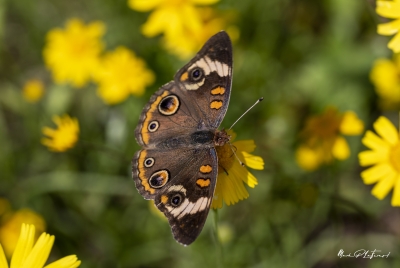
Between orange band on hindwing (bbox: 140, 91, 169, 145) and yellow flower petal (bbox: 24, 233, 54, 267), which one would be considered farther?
orange band on hindwing (bbox: 140, 91, 169, 145)

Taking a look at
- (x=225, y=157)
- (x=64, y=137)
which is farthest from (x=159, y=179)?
(x=64, y=137)

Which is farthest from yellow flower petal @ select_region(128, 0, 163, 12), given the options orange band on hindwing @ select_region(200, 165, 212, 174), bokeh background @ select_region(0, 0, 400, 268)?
orange band on hindwing @ select_region(200, 165, 212, 174)

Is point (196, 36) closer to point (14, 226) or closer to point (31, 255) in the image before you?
point (14, 226)

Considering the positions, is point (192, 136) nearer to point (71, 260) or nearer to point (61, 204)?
point (71, 260)

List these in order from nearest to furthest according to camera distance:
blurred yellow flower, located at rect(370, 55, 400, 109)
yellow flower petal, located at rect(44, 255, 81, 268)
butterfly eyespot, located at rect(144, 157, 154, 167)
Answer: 1. yellow flower petal, located at rect(44, 255, 81, 268)
2. butterfly eyespot, located at rect(144, 157, 154, 167)
3. blurred yellow flower, located at rect(370, 55, 400, 109)

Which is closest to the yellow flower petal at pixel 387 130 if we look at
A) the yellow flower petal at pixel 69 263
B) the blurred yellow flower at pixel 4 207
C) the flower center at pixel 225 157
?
the flower center at pixel 225 157

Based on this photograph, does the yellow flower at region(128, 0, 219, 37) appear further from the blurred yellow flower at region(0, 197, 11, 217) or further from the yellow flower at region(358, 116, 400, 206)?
the blurred yellow flower at region(0, 197, 11, 217)

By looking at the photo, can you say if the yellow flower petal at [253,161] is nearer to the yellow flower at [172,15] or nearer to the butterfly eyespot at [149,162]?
the butterfly eyespot at [149,162]
